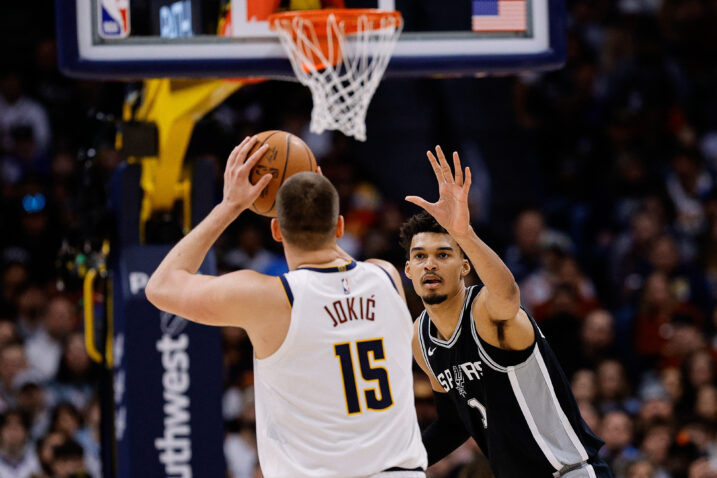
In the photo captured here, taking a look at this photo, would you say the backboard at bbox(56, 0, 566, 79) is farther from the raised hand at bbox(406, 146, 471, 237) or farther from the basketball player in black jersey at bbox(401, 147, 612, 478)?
the raised hand at bbox(406, 146, 471, 237)

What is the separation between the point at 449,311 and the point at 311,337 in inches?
45.7

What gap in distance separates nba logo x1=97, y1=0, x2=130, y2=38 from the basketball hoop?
728mm

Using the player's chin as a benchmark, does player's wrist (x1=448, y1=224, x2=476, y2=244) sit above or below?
above

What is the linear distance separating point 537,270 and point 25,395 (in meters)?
4.80

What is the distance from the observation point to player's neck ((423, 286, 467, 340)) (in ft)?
15.8

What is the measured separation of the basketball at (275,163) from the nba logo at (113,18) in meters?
1.31

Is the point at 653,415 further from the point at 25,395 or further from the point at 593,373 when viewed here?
the point at 25,395

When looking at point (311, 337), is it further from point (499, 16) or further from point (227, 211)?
point (499, 16)

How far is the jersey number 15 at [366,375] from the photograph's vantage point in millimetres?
3834

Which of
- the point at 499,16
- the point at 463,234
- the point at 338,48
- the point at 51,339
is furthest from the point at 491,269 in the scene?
the point at 51,339

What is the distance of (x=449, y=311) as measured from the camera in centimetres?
483

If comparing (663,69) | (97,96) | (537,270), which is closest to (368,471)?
(537,270)

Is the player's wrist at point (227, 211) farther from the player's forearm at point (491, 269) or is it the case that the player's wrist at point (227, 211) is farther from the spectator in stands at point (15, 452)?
the spectator in stands at point (15, 452)

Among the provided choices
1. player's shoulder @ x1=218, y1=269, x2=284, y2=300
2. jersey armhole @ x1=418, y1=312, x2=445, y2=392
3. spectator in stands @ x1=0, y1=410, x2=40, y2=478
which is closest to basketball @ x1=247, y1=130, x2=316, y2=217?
player's shoulder @ x1=218, y1=269, x2=284, y2=300
